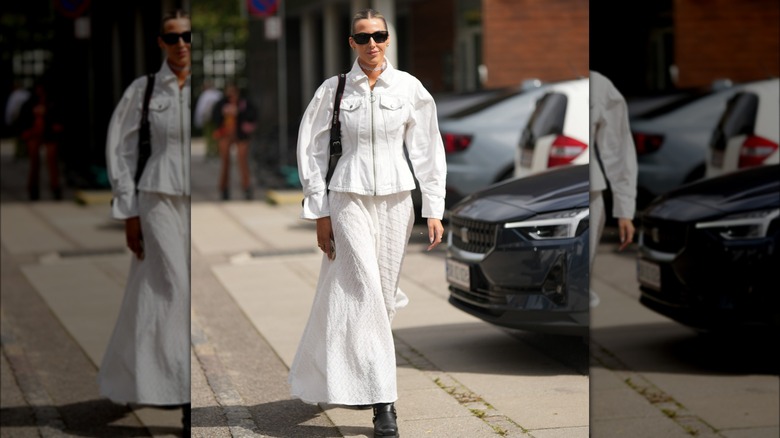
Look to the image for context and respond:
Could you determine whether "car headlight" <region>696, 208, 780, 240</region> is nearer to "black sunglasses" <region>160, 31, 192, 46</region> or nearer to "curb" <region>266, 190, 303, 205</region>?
"black sunglasses" <region>160, 31, 192, 46</region>

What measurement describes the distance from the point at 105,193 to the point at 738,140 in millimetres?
1932

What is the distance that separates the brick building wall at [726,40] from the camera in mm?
3975

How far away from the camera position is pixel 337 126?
4793 millimetres

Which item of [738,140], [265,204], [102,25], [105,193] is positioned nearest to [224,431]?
[105,193]

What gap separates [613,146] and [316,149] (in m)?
1.11

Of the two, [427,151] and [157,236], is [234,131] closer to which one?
[427,151]

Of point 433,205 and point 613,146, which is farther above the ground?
point 613,146

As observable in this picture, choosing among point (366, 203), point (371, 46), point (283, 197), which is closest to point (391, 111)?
point (371, 46)

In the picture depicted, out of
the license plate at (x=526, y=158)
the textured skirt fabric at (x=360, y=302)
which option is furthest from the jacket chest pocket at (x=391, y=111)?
the license plate at (x=526, y=158)

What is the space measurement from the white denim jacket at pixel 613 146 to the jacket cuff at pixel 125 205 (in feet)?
4.96

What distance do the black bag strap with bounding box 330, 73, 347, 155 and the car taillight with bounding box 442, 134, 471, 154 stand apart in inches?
232

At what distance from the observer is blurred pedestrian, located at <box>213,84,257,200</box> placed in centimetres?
1723

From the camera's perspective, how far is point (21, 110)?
3.76 metres

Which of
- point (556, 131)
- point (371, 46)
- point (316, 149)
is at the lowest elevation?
point (556, 131)
